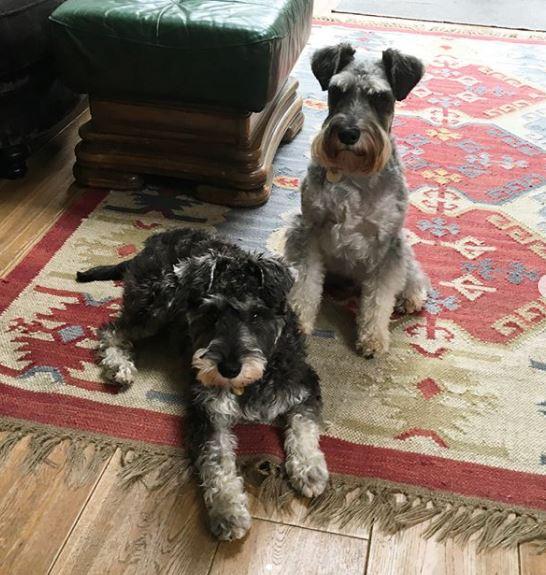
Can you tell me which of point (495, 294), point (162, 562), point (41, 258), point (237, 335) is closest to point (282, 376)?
point (237, 335)

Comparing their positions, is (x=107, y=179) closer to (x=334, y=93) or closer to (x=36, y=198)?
(x=36, y=198)

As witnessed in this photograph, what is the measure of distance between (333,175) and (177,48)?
92 centimetres

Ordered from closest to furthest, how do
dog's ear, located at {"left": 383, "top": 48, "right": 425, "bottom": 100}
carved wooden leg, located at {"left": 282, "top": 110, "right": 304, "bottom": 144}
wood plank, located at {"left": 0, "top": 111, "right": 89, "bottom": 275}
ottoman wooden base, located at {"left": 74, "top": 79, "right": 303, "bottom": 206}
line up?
1. dog's ear, located at {"left": 383, "top": 48, "right": 425, "bottom": 100}
2. wood plank, located at {"left": 0, "top": 111, "right": 89, "bottom": 275}
3. ottoman wooden base, located at {"left": 74, "top": 79, "right": 303, "bottom": 206}
4. carved wooden leg, located at {"left": 282, "top": 110, "right": 304, "bottom": 144}

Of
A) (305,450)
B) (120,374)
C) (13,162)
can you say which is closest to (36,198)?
(13,162)

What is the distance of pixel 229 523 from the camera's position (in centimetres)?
175

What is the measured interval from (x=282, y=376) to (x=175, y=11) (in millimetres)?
1667

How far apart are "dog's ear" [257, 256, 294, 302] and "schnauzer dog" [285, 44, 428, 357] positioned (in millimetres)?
554

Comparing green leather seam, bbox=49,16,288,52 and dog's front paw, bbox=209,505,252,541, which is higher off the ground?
green leather seam, bbox=49,16,288,52

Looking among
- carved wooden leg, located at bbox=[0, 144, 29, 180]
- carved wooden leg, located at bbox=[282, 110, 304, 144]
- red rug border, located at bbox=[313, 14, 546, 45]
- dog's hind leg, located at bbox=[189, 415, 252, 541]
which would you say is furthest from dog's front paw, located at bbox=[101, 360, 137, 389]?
red rug border, located at bbox=[313, 14, 546, 45]

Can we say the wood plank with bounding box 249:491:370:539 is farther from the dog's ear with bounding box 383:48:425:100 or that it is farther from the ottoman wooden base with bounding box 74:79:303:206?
the ottoman wooden base with bounding box 74:79:303:206

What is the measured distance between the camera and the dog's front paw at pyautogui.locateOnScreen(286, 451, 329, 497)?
1.86 meters

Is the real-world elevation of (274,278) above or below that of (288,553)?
above

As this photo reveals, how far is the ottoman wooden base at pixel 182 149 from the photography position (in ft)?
9.82

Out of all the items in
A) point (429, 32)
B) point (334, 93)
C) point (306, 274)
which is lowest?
point (429, 32)
